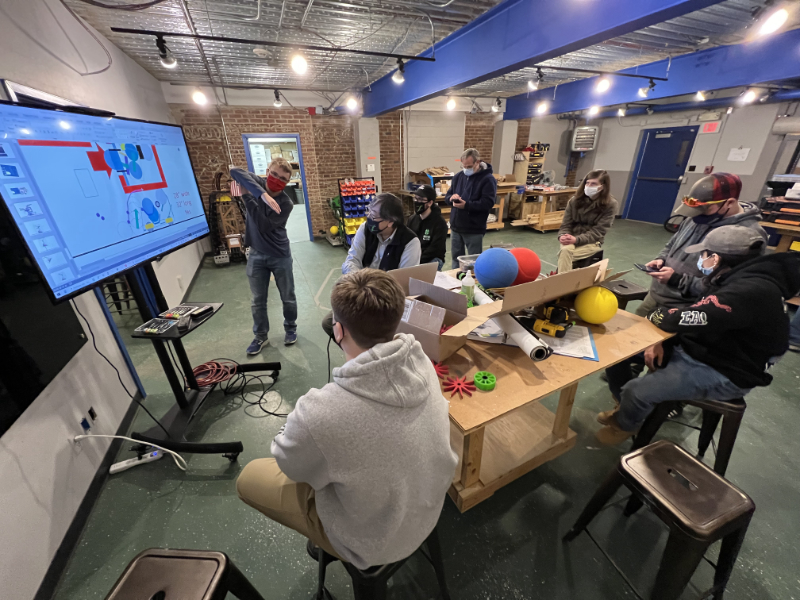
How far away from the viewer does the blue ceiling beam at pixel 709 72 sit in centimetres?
374

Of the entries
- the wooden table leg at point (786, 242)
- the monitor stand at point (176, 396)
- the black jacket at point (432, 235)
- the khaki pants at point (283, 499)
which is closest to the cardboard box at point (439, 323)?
the khaki pants at point (283, 499)

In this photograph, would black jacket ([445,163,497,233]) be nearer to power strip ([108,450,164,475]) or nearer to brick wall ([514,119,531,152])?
power strip ([108,450,164,475])

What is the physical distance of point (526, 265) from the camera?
1799mm

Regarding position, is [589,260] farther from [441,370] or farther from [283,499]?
[283,499]

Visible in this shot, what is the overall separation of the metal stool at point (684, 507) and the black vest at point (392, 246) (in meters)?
1.69

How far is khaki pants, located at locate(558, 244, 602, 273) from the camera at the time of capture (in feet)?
10.5

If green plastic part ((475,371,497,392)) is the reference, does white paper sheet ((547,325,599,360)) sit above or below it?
below

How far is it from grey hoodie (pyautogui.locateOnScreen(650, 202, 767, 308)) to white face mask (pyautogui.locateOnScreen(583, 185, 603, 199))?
37.1 inches

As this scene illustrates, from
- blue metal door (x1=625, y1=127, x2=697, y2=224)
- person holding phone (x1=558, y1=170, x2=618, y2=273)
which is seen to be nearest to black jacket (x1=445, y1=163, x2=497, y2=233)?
person holding phone (x1=558, y1=170, x2=618, y2=273)

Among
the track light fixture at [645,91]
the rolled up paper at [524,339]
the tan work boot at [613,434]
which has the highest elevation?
the track light fixture at [645,91]

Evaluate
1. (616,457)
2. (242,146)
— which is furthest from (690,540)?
(242,146)

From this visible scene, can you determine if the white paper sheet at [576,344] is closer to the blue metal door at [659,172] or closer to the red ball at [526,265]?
the red ball at [526,265]

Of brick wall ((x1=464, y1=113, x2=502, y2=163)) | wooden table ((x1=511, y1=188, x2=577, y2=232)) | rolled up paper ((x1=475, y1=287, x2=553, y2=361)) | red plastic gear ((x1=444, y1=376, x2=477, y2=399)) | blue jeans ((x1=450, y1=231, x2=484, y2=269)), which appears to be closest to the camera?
red plastic gear ((x1=444, y1=376, x2=477, y2=399))

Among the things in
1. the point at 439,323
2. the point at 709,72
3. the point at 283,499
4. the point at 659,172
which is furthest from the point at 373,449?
the point at 659,172
